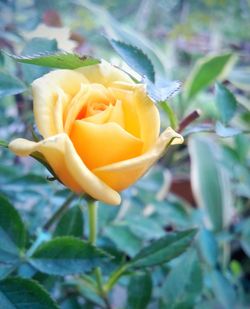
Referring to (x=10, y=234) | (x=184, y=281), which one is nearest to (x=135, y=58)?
(x=10, y=234)

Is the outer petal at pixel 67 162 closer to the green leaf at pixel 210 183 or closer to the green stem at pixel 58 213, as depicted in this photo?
the green stem at pixel 58 213

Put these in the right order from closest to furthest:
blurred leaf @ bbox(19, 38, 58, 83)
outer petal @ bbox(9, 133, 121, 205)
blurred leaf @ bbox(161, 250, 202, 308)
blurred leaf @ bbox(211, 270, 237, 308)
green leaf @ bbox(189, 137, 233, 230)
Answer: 1. outer petal @ bbox(9, 133, 121, 205)
2. blurred leaf @ bbox(19, 38, 58, 83)
3. blurred leaf @ bbox(161, 250, 202, 308)
4. blurred leaf @ bbox(211, 270, 237, 308)
5. green leaf @ bbox(189, 137, 233, 230)

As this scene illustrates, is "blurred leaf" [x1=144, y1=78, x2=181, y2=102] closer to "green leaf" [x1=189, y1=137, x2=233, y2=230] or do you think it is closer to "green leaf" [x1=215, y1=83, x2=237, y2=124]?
"green leaf" [x1=215, y1=83, x2=237, y2=124]

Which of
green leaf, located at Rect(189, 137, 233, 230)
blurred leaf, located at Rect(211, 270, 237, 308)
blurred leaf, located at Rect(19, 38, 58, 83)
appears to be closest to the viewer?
blurred leaf, located at Rect(19, 38, 58, 83)

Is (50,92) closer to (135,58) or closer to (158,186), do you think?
(135,58)

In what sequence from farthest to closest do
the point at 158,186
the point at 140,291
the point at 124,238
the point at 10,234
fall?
1. the point at 158,186
2. the point at 124,238
3. the point at 140,291
4. the point at 10,234

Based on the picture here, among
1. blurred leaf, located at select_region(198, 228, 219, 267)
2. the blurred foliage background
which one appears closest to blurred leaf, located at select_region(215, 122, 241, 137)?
the blurred foliage background

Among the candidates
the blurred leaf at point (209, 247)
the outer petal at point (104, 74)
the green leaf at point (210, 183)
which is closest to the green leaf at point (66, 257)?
the outer petal at point (104, 74)

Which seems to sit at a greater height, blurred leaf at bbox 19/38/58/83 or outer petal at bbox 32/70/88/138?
outer petal at bbox 32/70/88/138
